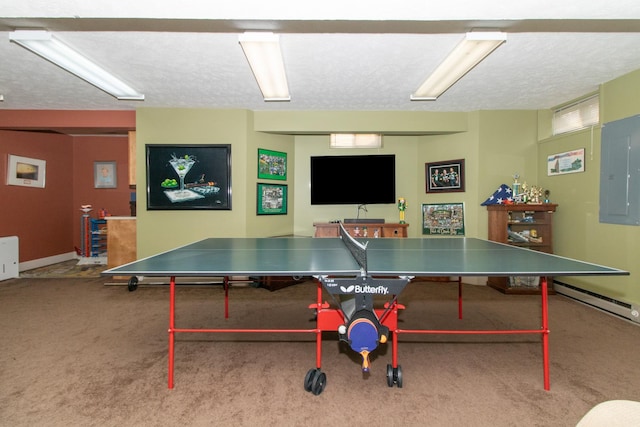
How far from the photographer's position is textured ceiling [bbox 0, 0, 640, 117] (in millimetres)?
2166

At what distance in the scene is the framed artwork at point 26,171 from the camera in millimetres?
5855

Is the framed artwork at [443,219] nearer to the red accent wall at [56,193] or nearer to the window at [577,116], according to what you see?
the window at [577,116]

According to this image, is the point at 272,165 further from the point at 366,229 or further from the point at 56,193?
the point at 56,193

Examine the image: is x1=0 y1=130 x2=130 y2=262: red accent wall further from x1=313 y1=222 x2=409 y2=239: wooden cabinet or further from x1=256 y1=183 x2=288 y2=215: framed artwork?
x1=313 y1=222 x2=409 y2=239: wooden cabinet

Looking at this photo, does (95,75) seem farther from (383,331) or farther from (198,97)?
(383,331)

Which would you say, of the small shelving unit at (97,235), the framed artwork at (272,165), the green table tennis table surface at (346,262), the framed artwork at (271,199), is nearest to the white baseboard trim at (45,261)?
the small shelving unit at (97,235)

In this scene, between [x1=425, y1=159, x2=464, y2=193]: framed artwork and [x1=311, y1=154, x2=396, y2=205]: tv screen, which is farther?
[x1=311, y1=154, x2=396, y2=205]: tv screen

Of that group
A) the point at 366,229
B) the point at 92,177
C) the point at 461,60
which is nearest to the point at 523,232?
the point at 366,229

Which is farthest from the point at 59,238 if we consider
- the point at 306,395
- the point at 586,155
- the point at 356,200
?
the point at 586,155

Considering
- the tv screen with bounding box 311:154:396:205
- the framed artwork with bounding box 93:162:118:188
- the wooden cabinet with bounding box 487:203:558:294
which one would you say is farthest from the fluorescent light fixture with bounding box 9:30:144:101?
the wooden cabinet with bounding box 487:203:558:294

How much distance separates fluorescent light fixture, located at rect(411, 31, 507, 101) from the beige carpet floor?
8.74 feet

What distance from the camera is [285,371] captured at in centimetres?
249

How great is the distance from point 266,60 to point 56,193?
644cm

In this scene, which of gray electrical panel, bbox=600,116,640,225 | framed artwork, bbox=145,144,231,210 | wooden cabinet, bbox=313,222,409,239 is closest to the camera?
gray electrical panel, bbox=600,116,640,225
